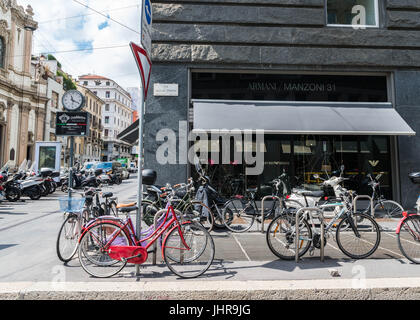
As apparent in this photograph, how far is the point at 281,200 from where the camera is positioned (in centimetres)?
665

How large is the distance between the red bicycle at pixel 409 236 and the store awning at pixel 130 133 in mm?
7117

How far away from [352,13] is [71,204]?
10602mm

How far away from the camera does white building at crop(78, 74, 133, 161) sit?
70125 mm

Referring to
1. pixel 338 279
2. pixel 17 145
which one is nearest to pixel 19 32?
pixel 17 145

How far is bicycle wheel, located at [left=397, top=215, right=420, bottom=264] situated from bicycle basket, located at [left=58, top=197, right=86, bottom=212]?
5.23m

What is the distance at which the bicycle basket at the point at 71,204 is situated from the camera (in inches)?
172

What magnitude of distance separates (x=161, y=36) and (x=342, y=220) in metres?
7.30

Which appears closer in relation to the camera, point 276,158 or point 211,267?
point 211,267

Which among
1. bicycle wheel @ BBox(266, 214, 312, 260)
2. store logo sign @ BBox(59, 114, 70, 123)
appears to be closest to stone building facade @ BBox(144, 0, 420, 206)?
store logo sign @ BBox(59, 114, 70, 123)

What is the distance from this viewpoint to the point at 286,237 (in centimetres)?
462

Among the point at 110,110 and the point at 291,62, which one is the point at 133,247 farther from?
the point at 110,110

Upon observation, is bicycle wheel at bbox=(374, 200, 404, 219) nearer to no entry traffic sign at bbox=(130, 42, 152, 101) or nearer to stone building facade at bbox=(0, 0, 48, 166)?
no entry traffic sign at bbox=(130, 42, 152, 101)
